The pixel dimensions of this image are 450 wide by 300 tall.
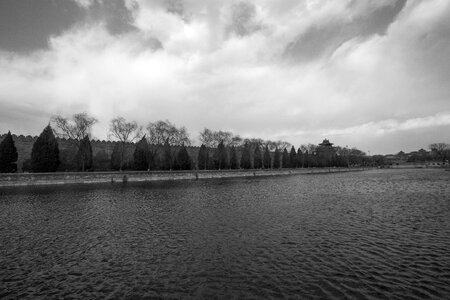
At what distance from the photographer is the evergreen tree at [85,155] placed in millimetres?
52353

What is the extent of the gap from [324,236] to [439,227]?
5.68 meters

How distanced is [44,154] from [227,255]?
4505cm

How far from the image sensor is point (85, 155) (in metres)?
52.8

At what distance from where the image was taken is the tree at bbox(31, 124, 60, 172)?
1676 inches

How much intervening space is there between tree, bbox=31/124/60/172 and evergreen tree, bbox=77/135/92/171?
267 inches

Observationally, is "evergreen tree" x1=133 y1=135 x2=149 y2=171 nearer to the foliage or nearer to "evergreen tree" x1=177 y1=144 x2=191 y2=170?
"evergreen tree" x1=177 y1=144 x2=191 y2=170

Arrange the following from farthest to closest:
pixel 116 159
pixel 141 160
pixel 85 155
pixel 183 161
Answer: pixel 183 161 → pixel 116 159 → pixel 141 160 → pixel 85 155

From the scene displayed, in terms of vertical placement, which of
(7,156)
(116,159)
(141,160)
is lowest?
(141,160)

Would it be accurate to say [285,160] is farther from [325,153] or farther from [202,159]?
[325,153]

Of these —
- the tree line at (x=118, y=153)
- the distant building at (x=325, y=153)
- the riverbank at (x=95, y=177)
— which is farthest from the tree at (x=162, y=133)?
the distant building at (x=325, y=153)

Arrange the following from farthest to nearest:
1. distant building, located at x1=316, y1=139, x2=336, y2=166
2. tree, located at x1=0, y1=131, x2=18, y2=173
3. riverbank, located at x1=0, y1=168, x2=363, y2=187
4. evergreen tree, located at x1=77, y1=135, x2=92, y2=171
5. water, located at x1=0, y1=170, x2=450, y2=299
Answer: distant building, located at x1=316, y1=139, x2=336, y2=166 → evergreen tree, located at x1=77, y1=135, x2=92, y2=171 → tree, located at x1=0, y1=131, x2=18, y2=173 → riverbank, located at x1=0, y1=168, x2=363, y2=187 → water, located at x1=0, y1=170, x2=450, y2=299

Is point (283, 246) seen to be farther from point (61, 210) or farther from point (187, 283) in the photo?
point (61, 210)

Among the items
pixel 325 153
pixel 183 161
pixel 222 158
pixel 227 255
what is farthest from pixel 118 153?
pixel 325 153

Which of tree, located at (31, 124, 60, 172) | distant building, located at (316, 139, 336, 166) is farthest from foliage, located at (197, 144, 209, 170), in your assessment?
distant building, located at (316, 139, 336, 166)
